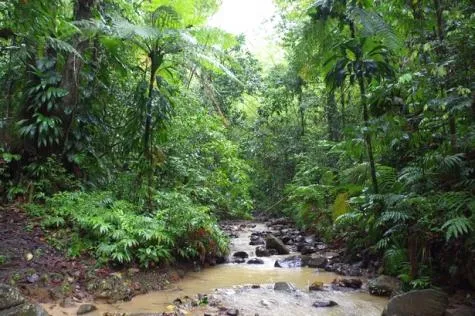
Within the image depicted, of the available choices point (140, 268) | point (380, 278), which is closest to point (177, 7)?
point (140, 268)

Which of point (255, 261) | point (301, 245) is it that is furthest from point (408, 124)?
point (301, 245)

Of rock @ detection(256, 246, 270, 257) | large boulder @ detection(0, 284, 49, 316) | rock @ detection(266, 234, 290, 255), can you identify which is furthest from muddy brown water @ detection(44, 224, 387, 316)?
rock @ detection(266, 234, 290, 255)

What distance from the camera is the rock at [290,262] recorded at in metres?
7.18

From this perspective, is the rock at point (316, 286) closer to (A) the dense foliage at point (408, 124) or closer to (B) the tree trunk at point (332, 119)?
(A) the dense foliage at point (408, 124)

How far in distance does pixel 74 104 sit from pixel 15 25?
2.95 meters

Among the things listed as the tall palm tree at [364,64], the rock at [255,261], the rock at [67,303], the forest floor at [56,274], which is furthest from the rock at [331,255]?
the rock at [67,303]

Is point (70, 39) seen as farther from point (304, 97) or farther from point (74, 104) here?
point (304, 97)

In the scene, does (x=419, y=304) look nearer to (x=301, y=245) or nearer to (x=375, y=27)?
(x=375, y=27)

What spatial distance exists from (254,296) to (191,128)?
232 inches

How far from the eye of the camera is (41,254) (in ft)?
16.9

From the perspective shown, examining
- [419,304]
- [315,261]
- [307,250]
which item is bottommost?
[419,304]

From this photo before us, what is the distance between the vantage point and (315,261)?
7090 millimetres

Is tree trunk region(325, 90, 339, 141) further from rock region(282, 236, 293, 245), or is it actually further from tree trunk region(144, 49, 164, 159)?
tree trunk region(144, 49, 164, 159)

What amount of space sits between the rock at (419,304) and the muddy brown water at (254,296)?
0.45 meters
